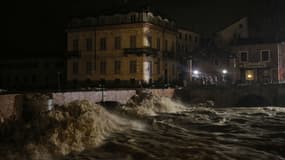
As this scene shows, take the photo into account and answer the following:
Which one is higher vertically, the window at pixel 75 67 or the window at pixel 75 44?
the window at pixel 75 44

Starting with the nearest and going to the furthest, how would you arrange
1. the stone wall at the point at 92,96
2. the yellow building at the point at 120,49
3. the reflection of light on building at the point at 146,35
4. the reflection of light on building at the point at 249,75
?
the stone wall at the point at 92,96 → the reflection of light on building at the point at 146,35 → the yellow building at the point at 120,49 → the reflection of light on building at the point at 249,75

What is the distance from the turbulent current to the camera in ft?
70.8

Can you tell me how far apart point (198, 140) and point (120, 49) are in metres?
31.9

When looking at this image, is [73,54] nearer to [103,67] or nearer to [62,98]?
[103,67]

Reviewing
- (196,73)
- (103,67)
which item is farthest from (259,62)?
(103,67)

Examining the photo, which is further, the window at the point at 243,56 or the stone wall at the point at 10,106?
the window at the point at 243,56

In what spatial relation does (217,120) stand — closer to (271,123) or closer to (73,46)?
(271,123)

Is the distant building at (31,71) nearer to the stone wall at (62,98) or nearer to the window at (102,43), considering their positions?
the window at (102,43)

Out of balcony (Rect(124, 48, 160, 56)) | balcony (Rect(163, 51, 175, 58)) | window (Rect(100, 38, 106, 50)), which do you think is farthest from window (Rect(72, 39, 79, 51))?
balcony (Rect(163, 51, 175, 58))

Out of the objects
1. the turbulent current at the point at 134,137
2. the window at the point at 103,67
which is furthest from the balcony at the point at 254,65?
the turbulent current at the point at 134,137

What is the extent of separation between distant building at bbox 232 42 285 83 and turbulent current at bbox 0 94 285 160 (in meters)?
27.4

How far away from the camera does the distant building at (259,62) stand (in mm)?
61500

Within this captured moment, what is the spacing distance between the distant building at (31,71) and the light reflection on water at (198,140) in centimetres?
3042

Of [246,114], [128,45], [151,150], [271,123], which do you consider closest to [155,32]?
[128,45]
